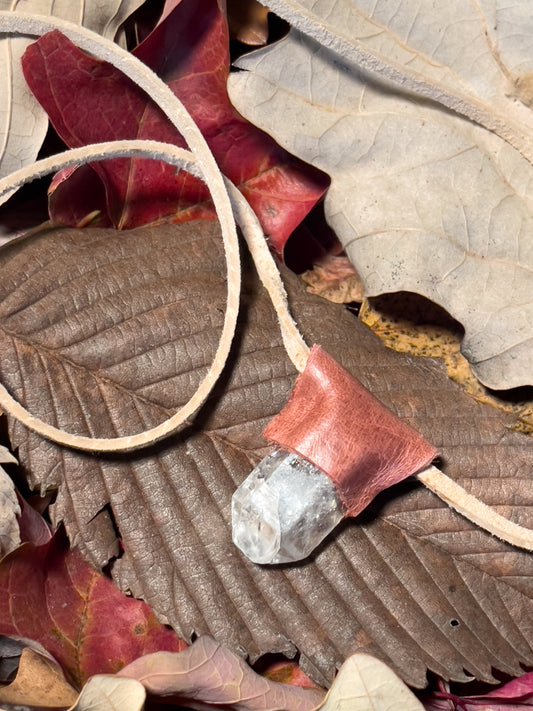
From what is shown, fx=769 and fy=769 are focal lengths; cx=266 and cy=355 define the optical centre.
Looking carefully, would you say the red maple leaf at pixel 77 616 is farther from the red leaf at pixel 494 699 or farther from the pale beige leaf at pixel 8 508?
the red leaf at pixel 494 699

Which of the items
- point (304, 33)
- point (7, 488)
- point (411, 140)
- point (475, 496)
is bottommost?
point (475, 496)

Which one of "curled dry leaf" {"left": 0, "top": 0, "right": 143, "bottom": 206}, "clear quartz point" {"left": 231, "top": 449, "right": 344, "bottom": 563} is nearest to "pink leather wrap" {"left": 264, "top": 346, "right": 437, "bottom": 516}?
"clear quartz point" {"left": 231, "top": 449, "right": 344, "bottom": 563}

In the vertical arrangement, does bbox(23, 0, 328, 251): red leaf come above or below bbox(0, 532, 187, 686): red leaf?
above

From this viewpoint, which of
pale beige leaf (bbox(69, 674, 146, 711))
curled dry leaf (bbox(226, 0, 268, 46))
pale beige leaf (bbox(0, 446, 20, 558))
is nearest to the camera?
pale beige leaf (bbox(69, 674, 146, 711))

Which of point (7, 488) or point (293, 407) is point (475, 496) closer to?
point (293, 407)

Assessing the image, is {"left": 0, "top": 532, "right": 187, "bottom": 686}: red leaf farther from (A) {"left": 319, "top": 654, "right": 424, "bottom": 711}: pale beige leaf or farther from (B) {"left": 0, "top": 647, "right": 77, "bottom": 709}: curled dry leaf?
(A) {"left": 319, "top": 654, "right": 424, "bottom": 711}: pale beige leaf

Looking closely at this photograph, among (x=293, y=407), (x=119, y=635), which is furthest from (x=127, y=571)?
(x=293, y=407)
